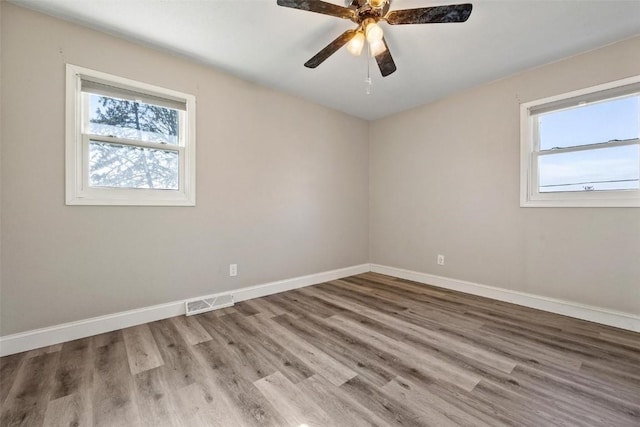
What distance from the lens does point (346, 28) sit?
2111 millimetres

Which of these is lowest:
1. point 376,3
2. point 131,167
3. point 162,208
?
point 162,208

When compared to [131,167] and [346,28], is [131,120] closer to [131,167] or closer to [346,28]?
[131,167]

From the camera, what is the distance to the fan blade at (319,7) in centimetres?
156

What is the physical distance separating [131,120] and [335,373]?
2.66 metres

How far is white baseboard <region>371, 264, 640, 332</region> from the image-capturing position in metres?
2.23

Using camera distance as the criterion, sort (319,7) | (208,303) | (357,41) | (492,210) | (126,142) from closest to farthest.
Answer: (319,7)
(357,41)
(126,142)
(208,303)
(492,210)

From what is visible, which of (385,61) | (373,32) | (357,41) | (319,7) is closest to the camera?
(319,7)

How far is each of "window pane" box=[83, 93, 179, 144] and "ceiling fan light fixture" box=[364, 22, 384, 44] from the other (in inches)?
76.9

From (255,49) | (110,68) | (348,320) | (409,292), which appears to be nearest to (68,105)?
(110,68)

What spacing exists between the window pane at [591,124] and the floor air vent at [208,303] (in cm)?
366

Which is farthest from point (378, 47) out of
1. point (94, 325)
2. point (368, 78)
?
point (94, 325)

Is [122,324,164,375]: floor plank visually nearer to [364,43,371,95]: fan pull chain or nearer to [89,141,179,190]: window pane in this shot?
[89,141,179,190]: window pane

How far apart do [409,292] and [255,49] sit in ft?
10.1

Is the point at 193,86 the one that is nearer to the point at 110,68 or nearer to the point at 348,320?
the point at 110,68
